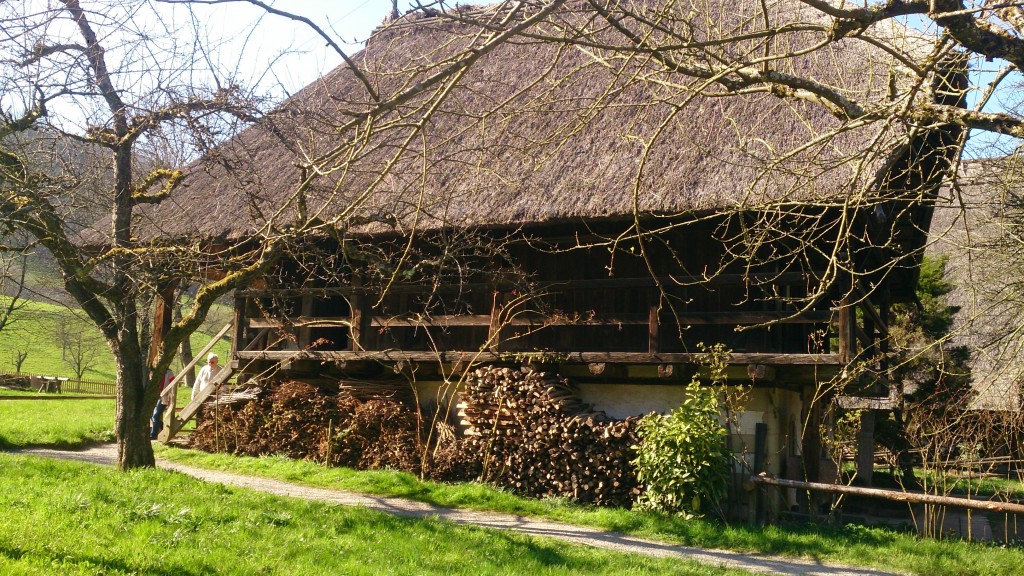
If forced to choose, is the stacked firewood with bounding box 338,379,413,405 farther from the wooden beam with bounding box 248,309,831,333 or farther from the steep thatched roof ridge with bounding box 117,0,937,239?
the steep thatched roof ridge with bounding box 117,0,937,239

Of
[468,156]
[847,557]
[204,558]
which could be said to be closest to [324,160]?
[204,558]

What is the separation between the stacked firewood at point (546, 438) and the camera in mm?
8820

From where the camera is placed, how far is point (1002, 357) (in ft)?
19.1

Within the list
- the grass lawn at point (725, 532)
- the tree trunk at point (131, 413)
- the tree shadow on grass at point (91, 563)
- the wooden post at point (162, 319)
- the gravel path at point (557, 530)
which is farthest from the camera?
the wooden post at point (162, 319)

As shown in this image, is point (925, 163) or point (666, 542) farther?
point (925, 163)

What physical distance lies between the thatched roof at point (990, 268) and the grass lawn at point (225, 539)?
2.74m

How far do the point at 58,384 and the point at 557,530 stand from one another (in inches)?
957

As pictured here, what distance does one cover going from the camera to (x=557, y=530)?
7613 mm

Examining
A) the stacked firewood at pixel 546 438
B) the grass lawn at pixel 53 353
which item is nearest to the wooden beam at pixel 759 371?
the stacked firewood at pixel 546 438

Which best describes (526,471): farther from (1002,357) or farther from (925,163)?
(925,163)

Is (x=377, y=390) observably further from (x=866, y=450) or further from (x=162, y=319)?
(x=866, y=450)

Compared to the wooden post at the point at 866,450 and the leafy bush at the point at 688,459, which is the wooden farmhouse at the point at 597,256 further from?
the wooden post at the point at 866,450

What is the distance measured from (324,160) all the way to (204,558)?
274 cm

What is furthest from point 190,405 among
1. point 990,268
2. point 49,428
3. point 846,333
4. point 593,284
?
point 990,268
